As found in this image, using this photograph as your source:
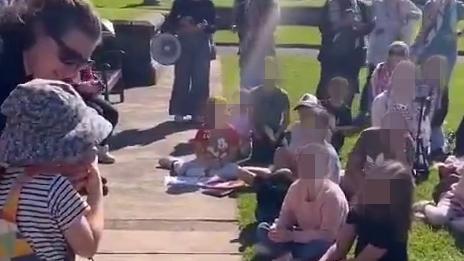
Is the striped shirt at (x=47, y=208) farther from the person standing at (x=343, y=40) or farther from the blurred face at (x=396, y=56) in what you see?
the person standing at (x=343, y=40)

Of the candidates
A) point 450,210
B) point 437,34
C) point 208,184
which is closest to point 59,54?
point 450,210

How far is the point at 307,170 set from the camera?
639 centimetres

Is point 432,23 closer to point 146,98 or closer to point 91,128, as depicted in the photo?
point 146,98

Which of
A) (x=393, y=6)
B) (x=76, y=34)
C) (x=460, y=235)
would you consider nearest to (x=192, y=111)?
(x=393, y=6)

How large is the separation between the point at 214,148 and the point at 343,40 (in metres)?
3.24

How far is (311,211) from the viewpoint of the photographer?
652 cm

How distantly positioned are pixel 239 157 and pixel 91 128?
6.57 meters

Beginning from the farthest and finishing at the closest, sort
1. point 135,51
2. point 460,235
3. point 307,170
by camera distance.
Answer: point 135,51
point 460,235
point 307,170

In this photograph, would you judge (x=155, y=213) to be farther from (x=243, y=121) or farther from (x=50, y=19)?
(x=50, y=19)

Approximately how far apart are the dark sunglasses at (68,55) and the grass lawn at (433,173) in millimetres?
3691

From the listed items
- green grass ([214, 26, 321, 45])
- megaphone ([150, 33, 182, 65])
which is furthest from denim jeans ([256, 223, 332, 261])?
green grass ([214, 26, 321, 45])

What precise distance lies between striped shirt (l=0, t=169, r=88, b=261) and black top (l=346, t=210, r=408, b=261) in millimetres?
2523

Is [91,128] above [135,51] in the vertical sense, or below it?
above

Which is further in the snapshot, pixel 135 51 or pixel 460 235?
pixel 135 51
